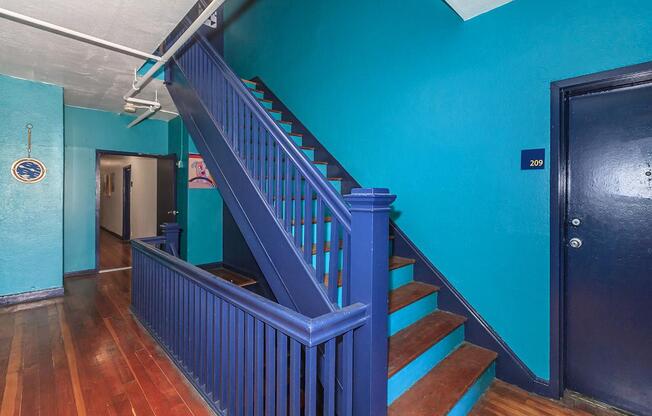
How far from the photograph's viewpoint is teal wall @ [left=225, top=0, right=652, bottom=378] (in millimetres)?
1922

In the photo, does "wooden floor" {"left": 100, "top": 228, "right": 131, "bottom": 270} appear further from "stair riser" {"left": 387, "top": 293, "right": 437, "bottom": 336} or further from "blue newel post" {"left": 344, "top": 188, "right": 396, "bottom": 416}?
"blue newel post" {"left": 344, "top": 188, "right": 396, "bottom": 416}

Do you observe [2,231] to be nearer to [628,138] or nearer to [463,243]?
[463,243]

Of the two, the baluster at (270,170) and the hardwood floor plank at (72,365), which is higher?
the baluster at (270,170)

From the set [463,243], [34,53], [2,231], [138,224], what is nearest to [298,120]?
[463,243]

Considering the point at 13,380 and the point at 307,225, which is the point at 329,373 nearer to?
the point at 307,225

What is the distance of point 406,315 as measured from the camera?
2.18 meters

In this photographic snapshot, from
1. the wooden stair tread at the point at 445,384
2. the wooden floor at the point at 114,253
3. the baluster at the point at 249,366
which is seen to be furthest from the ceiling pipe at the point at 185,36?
the wooden floor at the point at 114,253

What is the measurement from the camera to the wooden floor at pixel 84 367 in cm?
190

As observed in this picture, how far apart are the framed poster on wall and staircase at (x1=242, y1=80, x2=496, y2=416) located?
11.3 feet

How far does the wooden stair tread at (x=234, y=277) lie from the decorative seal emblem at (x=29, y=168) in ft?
7.99

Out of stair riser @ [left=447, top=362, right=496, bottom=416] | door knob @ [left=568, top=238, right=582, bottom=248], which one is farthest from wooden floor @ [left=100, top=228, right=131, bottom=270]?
door knob @ [left=568, top=238, right=582, bottom=248]

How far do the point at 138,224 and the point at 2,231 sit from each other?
425 centimetres

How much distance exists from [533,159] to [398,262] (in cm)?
123

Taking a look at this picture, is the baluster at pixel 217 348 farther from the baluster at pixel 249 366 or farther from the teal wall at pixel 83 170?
the teal wall at pixel 83 170
